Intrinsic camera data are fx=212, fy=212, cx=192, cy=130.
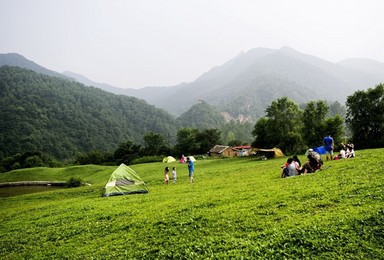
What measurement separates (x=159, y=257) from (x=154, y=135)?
117027 millimetres

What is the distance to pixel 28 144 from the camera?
145 m

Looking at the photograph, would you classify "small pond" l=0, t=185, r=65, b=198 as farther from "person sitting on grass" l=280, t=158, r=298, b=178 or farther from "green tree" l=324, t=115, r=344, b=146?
"green tree" l=324, t=115, r=344, b=146

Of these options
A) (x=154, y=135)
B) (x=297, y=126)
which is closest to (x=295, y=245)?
(x=297, y=126)

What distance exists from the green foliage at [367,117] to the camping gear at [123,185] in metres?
50.5

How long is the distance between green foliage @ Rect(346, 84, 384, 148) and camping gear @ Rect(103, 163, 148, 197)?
166 ft

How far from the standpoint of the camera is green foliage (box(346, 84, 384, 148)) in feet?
155

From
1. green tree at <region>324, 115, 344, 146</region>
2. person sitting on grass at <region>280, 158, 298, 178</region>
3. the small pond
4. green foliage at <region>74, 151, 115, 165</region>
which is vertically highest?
green tree at <region>324, 115, 344, 146</region>

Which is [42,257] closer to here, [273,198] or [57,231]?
[57,231]

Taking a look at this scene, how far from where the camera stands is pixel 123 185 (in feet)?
75.6

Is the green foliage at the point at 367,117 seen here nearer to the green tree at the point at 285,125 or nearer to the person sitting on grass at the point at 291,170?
the green tree at the point at 285,125

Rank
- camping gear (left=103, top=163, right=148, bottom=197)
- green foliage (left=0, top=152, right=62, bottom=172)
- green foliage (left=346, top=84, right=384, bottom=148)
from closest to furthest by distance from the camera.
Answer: camping gear (left=103, top=163, right=148, bottom=197)
green foliage (left=346, top=84, right=384, bottom=148)
green foliage (left=0, top=152, right=62, bottom=172)

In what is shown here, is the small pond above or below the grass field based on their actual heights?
below

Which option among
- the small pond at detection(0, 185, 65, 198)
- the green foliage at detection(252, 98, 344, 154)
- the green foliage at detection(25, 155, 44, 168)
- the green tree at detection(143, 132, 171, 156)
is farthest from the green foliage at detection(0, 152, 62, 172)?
the green foliage at detection(252, 98, 344, 154)

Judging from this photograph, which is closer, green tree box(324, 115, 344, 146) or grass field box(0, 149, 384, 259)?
grass field box(0, 149, 384, 259)
